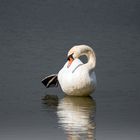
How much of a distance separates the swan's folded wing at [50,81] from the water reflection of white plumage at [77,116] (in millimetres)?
729

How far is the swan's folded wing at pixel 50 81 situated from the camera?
17641 millimetres

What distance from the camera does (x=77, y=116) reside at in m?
14.9

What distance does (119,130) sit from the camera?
45.7 feet

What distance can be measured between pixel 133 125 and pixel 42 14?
19.1 metres

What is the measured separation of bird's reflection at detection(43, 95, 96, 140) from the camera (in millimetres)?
13562

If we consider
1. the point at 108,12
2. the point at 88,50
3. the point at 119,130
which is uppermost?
the point at 108,12

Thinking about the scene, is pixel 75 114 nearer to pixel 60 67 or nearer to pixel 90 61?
pixel 90 61

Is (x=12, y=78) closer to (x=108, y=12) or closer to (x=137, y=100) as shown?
(x=137, y=100)

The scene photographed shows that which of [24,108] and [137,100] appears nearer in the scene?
[24,108]

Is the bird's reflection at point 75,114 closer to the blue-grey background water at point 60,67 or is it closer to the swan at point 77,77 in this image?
the blue-grey background water at point 60,67

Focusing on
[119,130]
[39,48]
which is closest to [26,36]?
[39,48]

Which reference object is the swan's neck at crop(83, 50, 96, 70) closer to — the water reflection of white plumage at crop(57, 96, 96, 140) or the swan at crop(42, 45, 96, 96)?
the swan at crop(42, 45, 96, 96)

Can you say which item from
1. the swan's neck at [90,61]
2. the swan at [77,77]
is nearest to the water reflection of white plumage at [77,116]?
the swan at [77,77]

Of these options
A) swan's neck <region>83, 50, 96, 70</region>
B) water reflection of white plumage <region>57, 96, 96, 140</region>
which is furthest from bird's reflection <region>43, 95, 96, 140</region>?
swan's neck <region>83, 50, 96, 70</region>
